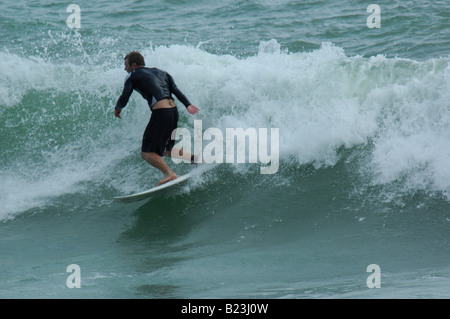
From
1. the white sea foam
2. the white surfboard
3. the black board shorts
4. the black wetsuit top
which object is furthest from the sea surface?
the black wetsuit top

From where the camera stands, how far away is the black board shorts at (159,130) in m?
6.65

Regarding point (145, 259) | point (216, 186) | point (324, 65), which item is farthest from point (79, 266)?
point (324, 65)

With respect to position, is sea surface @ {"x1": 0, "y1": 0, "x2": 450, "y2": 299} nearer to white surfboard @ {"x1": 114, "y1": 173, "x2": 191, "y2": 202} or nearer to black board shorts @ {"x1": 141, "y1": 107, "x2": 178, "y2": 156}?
white surfboard @ {"x1": 114, "y1": 173, "x2": 191, "y2": 202}

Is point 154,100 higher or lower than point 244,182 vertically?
higher

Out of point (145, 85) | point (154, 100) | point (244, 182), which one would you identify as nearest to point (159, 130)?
point (154, 100)

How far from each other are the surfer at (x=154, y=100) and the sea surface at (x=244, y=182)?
2.51 feet

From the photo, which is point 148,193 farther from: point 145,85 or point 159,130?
point 145,85

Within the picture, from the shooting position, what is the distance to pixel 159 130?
668 cm

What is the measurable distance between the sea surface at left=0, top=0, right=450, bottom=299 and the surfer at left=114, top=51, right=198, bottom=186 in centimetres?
77

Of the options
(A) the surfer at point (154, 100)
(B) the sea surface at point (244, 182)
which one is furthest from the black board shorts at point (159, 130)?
(B) the sea surface at point (244, 182)

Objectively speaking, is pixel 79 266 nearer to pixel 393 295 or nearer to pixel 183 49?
pixel 393 295

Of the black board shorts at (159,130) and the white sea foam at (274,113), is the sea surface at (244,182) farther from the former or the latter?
the black board shorts at (159,130)

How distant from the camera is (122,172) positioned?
26.1 ft

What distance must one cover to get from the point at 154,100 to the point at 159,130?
339 mm
